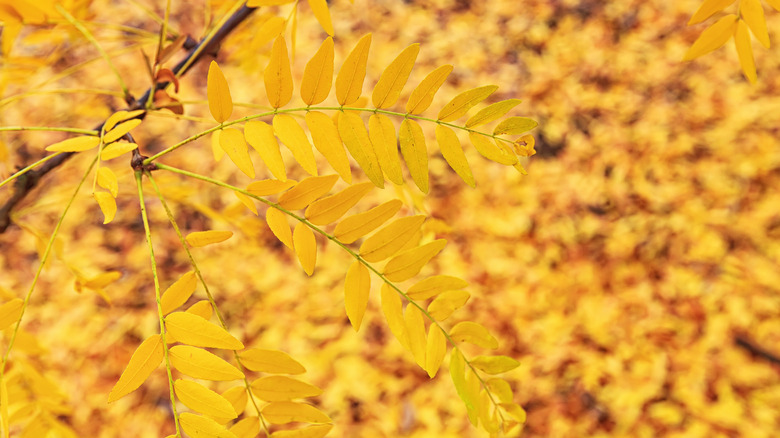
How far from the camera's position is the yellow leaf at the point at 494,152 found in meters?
0.46

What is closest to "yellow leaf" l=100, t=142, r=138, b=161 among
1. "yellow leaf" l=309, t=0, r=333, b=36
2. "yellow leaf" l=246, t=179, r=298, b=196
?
"yellow leaf" l=246, t=179, r=298, b=196

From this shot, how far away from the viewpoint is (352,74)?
47 cm

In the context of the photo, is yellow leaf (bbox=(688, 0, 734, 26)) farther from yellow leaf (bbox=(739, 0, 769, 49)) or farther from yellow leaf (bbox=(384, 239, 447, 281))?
yellow leaf (bbox=(384, 239, 447, 281))

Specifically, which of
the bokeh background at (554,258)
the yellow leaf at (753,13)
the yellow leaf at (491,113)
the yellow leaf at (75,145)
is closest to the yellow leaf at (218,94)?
the yellow leaf at (75,145)

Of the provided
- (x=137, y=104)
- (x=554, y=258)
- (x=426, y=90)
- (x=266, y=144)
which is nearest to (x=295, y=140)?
(x=266, y=144)

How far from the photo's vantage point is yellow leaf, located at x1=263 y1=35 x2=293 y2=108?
1.45 ft

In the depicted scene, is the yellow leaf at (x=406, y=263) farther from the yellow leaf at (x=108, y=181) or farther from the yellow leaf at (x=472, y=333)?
the yellow leaf at (x=108, y=181)

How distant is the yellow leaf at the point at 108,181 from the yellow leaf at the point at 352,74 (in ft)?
0.74

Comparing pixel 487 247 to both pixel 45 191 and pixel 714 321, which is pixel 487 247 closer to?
pixel 714 321

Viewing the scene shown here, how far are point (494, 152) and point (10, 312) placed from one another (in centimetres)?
51

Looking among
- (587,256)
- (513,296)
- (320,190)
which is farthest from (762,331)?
(320,190)

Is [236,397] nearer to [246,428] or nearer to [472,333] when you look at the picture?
[246,428]

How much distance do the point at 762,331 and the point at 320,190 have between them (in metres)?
1.64

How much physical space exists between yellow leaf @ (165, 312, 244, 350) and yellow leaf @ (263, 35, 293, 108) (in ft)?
0.68
